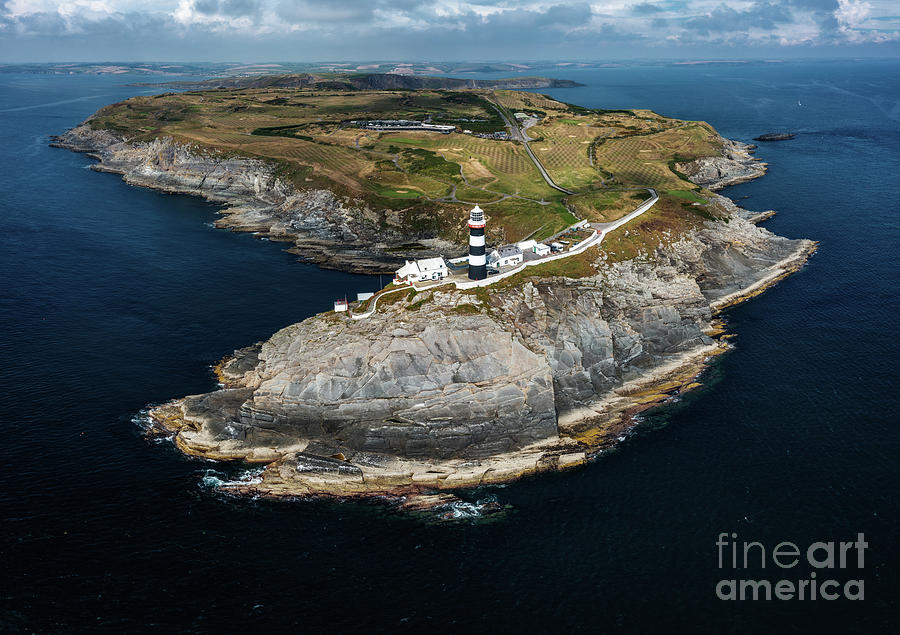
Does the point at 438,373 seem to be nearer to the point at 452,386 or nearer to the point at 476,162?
the point at 452,386

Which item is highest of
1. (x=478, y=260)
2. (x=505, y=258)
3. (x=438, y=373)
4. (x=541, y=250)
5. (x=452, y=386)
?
(x=478, y=260)

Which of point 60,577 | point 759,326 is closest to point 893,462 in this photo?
point 759,326

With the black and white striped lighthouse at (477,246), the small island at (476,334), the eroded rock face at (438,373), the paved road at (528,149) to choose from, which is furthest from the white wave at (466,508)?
the paved road at (528,149)

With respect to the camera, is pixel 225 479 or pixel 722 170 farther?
pixel 722 170

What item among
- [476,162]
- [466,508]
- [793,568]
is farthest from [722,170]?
[466,508]

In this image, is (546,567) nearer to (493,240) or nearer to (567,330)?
(567,330)

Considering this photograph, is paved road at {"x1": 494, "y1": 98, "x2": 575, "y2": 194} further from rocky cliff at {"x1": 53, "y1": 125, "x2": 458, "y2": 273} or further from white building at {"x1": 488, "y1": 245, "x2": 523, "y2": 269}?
white building at {"x1": 488, "y1": 245, "x2": 523, "y2": 269}

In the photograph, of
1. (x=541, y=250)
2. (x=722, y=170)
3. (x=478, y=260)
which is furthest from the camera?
(x=722, y=170)

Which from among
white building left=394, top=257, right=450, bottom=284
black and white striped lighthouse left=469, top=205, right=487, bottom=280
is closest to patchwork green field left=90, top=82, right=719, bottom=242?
black and white striped lighthouse left=469, top=205, right=487, bottom=280
